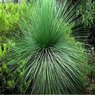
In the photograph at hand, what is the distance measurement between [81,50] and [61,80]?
86cm

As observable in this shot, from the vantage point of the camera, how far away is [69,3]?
7.34m

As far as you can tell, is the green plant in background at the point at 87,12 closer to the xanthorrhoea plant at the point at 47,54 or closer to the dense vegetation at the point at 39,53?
the dense vegetation at the point at 39,53

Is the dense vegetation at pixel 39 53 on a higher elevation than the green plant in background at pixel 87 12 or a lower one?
lower

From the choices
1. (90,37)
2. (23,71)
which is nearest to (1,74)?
(23,71)

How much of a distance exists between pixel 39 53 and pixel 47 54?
0.52ft

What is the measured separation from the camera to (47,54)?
5219 mm

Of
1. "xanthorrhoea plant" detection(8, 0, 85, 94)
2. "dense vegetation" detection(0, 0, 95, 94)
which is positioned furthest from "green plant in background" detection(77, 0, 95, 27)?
"xanthorrhoea plant" detection(8, 0, 85, 94)

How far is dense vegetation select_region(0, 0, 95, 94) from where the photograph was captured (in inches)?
196

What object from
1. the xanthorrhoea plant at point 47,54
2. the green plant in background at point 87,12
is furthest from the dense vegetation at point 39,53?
the green plant in background at point 87,12

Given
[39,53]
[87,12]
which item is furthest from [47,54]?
[87,12]

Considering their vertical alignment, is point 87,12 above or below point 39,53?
above

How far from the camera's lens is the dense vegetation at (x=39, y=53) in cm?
498

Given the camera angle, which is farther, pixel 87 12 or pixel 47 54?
pixel 87 12

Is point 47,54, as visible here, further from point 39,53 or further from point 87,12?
point 87,12
